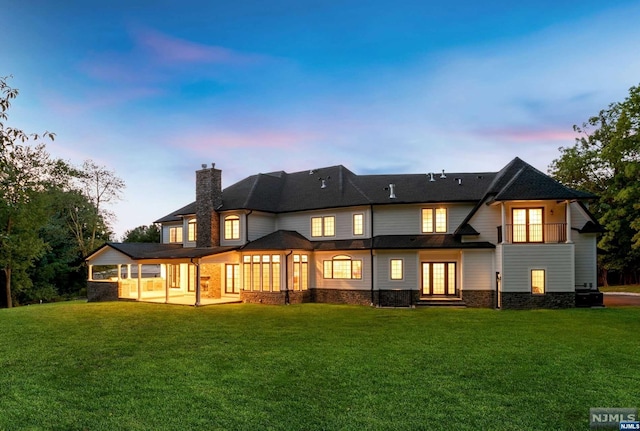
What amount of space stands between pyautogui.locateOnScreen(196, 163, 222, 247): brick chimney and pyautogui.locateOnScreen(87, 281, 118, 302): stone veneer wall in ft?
18.9

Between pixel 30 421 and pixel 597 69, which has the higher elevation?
pixel 597 69

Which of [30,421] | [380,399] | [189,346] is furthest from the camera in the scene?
[189,346]

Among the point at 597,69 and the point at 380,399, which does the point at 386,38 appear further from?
the point at 380,399

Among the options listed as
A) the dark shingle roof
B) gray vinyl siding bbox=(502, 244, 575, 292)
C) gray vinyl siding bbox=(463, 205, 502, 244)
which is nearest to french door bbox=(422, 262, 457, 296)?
gray vinyl siding bbox=(463, 205, 502, 244)

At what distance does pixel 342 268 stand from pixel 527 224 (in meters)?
9.39

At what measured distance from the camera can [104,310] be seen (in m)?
18.4


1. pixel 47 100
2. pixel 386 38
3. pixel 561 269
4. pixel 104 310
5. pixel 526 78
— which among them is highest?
pixel 386 38

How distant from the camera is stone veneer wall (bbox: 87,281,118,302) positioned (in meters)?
23.7

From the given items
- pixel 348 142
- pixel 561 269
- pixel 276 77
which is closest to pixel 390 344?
pixel 561 269

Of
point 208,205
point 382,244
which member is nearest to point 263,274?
point 208,205

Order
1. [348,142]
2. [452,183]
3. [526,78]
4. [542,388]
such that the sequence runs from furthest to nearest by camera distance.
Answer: [348,142] → [452,183] → [526,78] → [542,388]

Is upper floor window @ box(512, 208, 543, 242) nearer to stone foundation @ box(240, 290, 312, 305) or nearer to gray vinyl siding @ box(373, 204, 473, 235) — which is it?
gray vinyl siding @ box(373, 204, 473, 235)

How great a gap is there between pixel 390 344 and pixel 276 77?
1517cm

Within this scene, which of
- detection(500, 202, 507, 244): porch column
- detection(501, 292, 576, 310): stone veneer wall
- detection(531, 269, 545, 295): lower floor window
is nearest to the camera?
detection(501, 292, 576, 310): stone veneer wall
